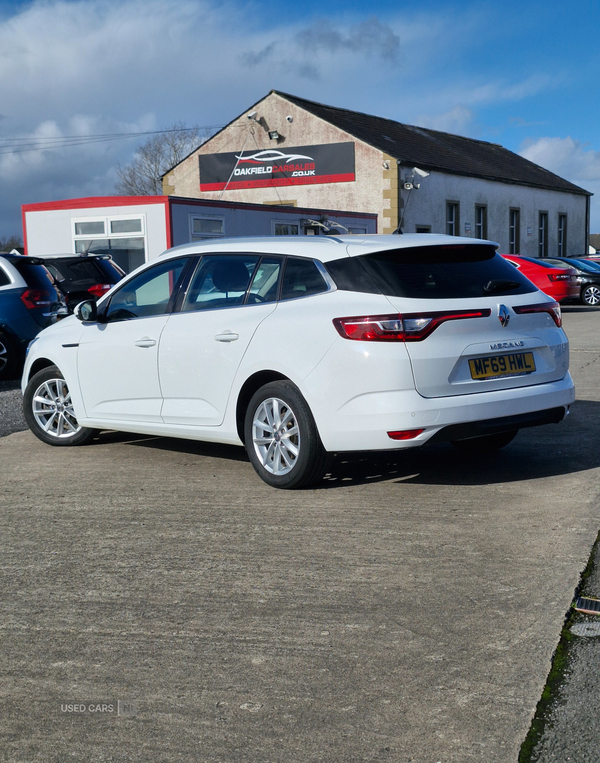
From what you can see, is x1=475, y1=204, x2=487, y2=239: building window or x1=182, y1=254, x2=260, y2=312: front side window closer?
x1=182, y1=254, x2=260, y2=312: front side window

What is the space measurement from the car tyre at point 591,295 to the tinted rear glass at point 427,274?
2541 centimetres

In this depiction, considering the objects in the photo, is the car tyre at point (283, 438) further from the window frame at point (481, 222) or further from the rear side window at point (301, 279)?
the window frame at point (481, 222)

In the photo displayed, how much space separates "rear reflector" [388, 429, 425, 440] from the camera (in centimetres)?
552

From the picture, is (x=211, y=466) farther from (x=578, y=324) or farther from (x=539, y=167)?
(x=539, y=167)

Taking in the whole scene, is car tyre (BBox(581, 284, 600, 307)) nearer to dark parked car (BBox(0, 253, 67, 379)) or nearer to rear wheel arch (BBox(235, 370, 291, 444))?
dark parked car (BBox(0, 253, 67, 379))

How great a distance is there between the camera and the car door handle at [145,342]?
22.4 ft

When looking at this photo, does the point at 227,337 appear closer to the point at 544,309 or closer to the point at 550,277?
the point at 544,309

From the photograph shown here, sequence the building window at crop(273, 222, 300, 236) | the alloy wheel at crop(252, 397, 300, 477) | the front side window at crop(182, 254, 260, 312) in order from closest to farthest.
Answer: the alloy wheel at crop(252, 397, 300, 477)
the front side window at crop(182, 254, 260, 312)
the building window at crop(273, 222, 300, 236)

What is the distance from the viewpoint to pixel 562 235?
52406mm

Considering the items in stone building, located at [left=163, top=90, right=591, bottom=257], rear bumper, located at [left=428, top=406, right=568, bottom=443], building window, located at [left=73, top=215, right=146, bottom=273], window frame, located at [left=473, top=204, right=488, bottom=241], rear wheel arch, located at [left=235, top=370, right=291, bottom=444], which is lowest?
rear bumper, located at [left=428, top=406, right=568, bottom=443]

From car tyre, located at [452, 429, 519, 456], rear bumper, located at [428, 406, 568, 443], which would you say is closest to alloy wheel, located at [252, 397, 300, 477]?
rear bumper, located at [428, 406, 568, 443]

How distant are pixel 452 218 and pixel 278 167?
26.2 feet

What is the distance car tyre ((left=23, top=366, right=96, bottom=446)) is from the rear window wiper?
3.55 m

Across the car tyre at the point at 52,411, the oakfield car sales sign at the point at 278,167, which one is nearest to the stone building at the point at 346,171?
the oakfield car sales sign at the point at 278,167
